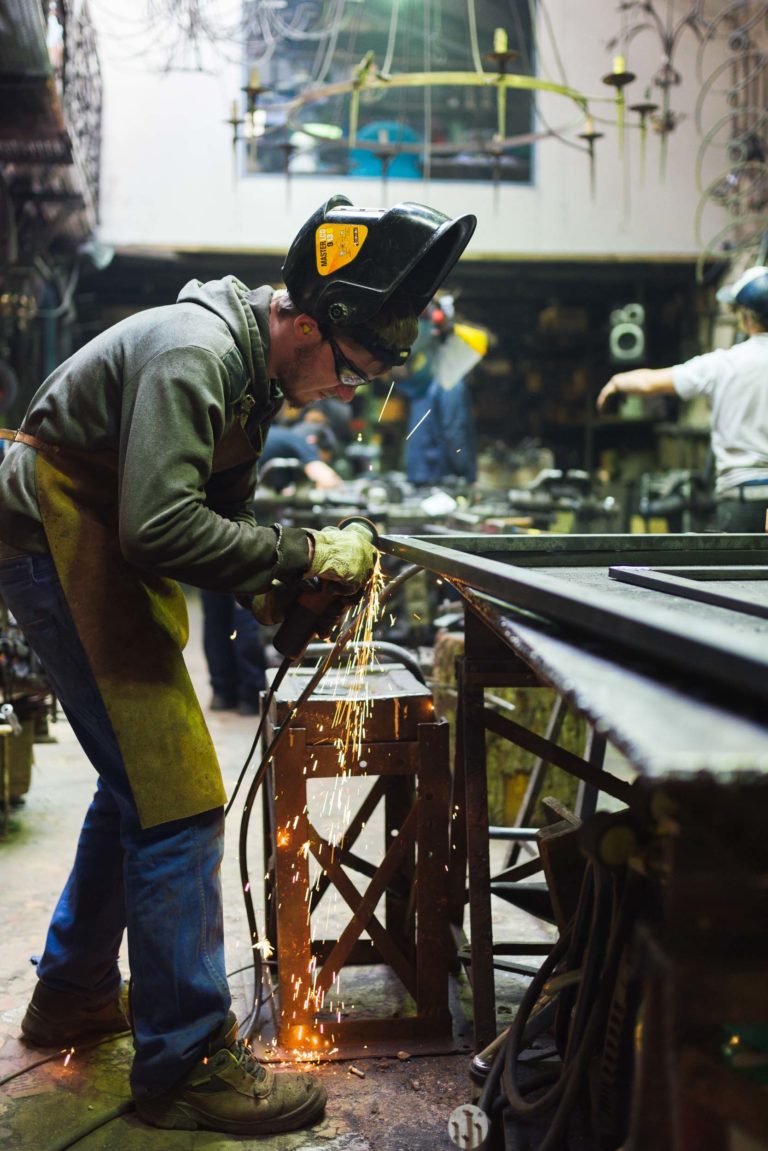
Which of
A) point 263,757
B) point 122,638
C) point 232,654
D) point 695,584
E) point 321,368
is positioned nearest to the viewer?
point 695,584

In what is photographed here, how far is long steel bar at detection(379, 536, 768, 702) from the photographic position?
0.97 metres

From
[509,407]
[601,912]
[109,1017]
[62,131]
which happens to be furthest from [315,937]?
[509,407]

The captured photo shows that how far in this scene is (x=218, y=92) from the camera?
1183 cm

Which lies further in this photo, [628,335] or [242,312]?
[628,335]

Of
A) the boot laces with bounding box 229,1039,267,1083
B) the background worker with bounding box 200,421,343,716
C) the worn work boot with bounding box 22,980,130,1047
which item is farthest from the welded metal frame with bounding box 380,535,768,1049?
the background worker with bounding box 200,421,343,716

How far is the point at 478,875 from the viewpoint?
2484mm

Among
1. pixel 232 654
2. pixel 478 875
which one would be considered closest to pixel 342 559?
pixel 478 875

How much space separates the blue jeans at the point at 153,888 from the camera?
2.27 m

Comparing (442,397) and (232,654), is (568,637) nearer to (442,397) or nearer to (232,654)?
(232,654)

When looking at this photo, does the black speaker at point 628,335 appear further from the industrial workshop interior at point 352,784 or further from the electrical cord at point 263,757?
the electrical cord at point 263,757

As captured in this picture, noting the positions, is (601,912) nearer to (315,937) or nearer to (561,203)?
(315,937)

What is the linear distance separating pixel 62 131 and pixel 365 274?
5.39 metres

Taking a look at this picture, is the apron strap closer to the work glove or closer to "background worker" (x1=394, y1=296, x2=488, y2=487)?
the work glove

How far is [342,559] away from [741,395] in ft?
11.8
